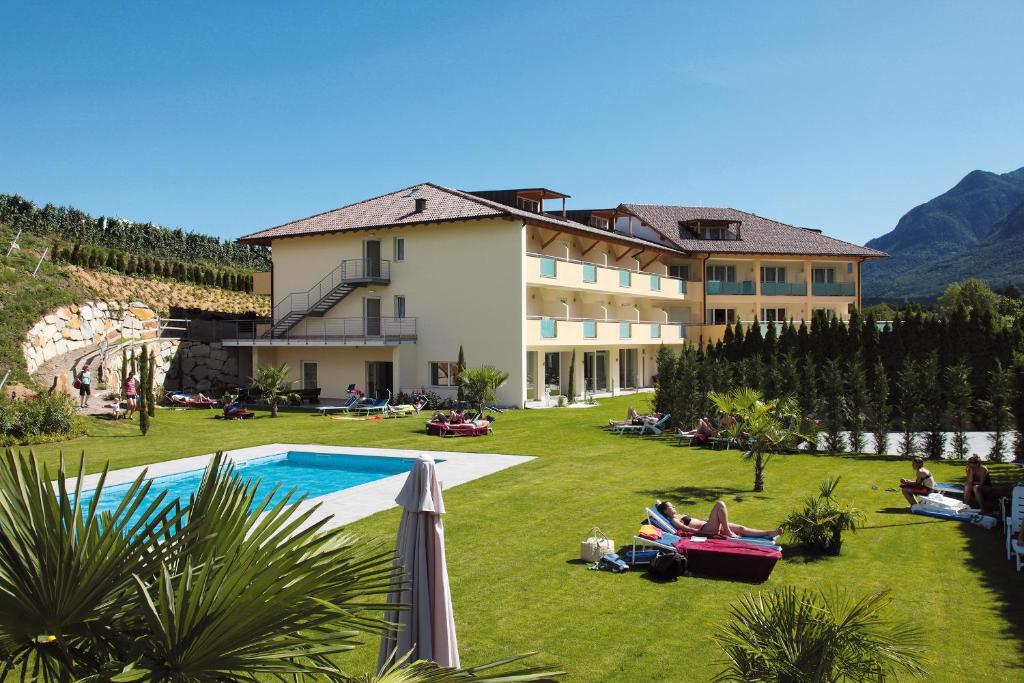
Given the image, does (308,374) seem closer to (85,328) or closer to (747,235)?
(85,328)

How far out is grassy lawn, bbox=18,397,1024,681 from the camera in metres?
8.45

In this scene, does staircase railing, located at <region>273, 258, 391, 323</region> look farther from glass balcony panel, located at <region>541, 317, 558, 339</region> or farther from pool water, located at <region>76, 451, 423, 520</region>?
pool water, located at <region>76, 451, 423, 520</region>

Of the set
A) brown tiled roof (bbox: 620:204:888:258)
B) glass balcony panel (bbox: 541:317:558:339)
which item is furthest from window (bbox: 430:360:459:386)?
brown tiled roof (bbox: 620:204:888:258)

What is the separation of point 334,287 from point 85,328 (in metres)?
10.9

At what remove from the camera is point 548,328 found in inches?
1427

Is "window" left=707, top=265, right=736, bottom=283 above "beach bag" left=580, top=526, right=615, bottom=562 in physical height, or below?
above

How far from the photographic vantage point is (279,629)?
315 centimetres

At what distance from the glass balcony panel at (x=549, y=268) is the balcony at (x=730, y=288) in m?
18.1

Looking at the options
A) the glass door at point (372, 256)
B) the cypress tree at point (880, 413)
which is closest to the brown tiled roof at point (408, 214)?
the glass door at point (372, 256)

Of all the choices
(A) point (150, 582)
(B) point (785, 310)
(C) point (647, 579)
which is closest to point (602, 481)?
(C) point (647, 579)

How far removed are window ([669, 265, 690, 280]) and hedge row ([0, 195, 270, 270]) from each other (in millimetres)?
33087

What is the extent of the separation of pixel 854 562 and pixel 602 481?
6916 millimetres

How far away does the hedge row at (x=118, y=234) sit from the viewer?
50094mm

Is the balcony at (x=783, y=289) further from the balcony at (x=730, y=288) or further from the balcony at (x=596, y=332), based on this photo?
the balcony at (x=596, y=332)
